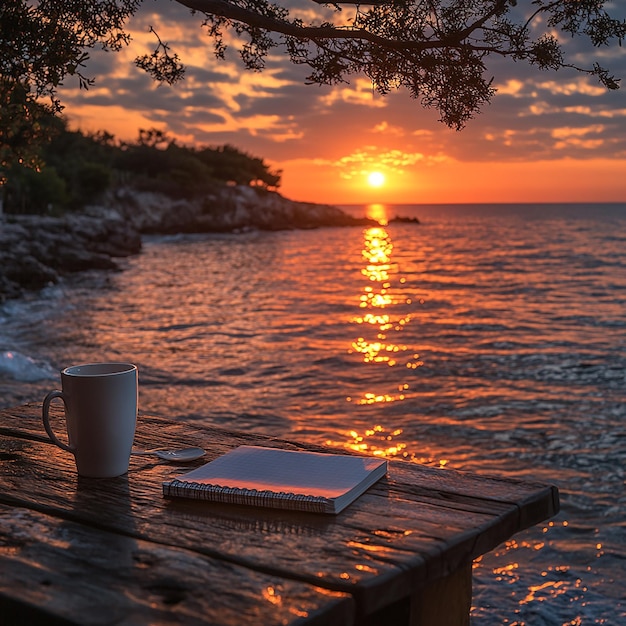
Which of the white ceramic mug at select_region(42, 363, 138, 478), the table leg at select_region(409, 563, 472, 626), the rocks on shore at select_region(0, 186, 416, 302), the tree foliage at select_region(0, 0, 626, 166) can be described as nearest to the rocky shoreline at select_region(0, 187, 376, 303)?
the rocks on shore at select_region(0, 186, 416, 302)

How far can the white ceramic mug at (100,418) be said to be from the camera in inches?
69.4

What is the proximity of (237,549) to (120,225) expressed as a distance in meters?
32.9

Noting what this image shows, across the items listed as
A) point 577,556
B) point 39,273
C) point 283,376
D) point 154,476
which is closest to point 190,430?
point 154,476

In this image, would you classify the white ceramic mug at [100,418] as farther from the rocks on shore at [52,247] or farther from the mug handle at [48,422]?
the rocks on shore at [52,247]

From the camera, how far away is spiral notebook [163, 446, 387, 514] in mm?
1581

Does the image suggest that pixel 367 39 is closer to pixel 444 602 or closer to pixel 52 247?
pixel 444 602

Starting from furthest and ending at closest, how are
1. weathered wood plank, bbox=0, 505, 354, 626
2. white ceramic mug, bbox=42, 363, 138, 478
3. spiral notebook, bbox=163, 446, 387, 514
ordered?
white ceramic mug, bbox=42, 363, 138, 478
spiral notebook, bbox=163, 446, 387, 514
weathered wood plank, bbox=0, 505, 354, 626

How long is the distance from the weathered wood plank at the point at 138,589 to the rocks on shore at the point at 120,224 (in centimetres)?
1702

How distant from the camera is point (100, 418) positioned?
1775 millimetres

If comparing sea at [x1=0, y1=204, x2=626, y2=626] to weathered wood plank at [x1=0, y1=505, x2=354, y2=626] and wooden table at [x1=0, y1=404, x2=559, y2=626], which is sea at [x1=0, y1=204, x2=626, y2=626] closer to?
wooden table at [x1=0, y1=404, x2=559, y2=626]

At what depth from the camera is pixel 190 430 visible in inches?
88.8

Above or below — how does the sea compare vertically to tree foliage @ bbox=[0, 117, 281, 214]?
below

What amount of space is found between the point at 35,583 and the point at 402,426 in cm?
621

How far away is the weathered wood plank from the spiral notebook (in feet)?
0.73
